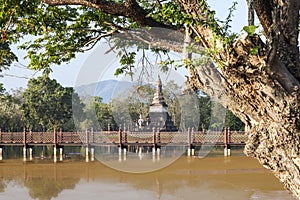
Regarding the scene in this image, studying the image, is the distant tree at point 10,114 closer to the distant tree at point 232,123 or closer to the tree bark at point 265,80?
the distant tree at point 232,123

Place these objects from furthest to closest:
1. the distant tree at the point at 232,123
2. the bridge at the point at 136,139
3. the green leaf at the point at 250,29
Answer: the distant tree at the point at 232,123, the bridge at the point at 136,139, the green leaf at the point at 250,29

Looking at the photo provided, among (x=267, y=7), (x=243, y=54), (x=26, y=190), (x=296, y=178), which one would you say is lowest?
(x=26, y=190)

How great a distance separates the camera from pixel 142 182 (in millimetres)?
13242

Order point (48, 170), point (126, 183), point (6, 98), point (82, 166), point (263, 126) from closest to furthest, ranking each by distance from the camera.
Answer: point (263, 126)
point (126, 183)
point (48, 170)
point (82, 166)
point (6, 98)

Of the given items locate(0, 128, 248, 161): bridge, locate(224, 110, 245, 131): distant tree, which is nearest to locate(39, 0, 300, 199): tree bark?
locate(0, 128, 248, 161): bridge

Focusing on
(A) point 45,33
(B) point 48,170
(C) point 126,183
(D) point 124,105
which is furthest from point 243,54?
(D) point 124,105

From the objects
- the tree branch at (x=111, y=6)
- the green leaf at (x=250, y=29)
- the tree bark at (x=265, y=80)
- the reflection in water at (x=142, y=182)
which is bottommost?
the reflection in water at (x=142, y=182)

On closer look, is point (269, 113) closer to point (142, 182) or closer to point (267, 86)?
point (267, 86)

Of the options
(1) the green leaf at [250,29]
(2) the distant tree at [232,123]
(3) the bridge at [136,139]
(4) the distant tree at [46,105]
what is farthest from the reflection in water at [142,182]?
(4) the distant tree at [46,105]

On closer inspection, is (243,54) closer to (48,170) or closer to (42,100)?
(48,170)

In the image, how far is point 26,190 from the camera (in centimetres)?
1223

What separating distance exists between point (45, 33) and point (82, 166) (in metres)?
13.0

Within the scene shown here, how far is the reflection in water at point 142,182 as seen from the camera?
11.2 m

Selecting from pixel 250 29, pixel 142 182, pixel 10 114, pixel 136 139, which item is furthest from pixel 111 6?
pixel 10 114
